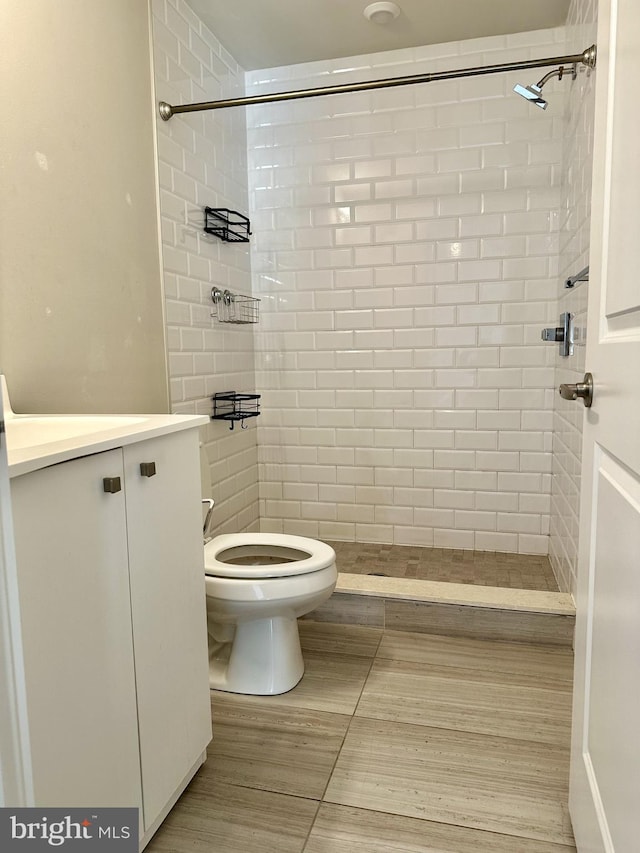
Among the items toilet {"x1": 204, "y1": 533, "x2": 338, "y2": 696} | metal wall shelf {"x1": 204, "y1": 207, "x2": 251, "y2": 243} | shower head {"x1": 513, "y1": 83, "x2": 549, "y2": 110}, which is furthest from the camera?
metal wall shelf {"x1": 204, "y1": 207, "x2": 251, "y2": 243}

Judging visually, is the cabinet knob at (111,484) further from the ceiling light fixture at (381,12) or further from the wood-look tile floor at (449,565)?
the ceiling light fixture at (381,12)

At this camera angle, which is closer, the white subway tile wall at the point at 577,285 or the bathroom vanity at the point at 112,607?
the bathroom vanity at the point at 112,607

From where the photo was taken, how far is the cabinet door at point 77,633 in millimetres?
906

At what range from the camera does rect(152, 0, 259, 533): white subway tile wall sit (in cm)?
232

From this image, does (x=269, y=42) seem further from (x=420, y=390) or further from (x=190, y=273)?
(x=420, y=390)

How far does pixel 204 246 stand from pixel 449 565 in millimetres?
1842

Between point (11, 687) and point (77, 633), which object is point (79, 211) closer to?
point (77, 633)

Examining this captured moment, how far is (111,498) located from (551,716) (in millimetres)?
1466

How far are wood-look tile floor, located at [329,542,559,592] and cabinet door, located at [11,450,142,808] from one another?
5.69 ft

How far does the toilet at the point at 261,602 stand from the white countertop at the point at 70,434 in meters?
0.60

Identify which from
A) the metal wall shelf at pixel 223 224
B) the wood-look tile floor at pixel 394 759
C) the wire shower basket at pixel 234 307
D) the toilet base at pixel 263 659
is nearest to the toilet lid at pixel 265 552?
the toilet base at pixel 263 659

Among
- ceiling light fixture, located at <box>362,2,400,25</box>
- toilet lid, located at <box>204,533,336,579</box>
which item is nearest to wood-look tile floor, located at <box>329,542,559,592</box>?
toilet lid, located at <box>204,533,336,579</box>

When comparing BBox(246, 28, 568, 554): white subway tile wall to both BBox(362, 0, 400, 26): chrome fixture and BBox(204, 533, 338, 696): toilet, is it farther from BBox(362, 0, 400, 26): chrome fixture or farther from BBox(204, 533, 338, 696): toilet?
BBox(204, 533, 338, 696): toilet

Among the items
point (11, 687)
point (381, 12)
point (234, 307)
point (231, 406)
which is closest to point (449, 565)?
point (231, 406)
